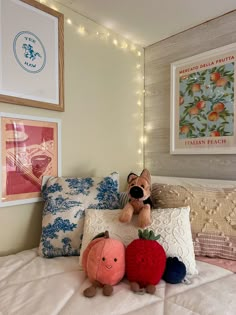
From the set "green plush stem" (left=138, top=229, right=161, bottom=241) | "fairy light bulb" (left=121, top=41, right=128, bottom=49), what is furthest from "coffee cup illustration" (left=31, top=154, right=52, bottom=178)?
"fairy light bulb" (left=121, top=41, right=128, bottom=49)

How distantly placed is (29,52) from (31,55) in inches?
0.8

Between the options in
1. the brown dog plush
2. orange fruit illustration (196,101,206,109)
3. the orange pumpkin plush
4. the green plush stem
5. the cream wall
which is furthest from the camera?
orange fruit illustration (196,101,206,109)

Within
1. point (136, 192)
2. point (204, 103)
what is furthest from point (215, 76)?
point (136, 192)

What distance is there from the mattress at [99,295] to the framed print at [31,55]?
95 cm

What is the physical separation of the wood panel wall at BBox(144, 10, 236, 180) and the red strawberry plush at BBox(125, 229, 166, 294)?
981 mm

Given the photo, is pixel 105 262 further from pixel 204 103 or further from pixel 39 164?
pixel 204 103

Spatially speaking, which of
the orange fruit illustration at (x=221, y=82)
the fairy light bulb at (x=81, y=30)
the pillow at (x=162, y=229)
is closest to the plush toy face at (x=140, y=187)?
the pillow at (x=162, y=229)

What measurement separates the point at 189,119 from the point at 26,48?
4.12ft

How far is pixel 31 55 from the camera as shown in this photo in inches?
60.7

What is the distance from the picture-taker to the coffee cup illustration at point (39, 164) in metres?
1.56

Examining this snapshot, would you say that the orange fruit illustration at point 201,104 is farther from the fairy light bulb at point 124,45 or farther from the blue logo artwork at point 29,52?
the blue logo artwork at point 29,52

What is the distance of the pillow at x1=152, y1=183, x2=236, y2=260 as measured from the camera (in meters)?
1.29

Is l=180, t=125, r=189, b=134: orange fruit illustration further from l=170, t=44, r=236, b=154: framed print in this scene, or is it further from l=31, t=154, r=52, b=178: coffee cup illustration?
l=31, t=154, r=52, b=178: coffee cup illustration

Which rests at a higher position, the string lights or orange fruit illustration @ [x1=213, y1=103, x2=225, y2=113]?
the string lights
